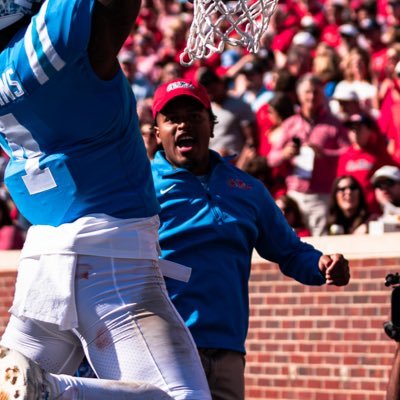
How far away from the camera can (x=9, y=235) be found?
11570 millimetres

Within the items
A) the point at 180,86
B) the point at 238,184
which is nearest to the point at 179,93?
the point at 180,86

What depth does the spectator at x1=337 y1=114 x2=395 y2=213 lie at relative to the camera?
401 inches

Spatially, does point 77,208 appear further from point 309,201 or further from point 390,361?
point 309,201

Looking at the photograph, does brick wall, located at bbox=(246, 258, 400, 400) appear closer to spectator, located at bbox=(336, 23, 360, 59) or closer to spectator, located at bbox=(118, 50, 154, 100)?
spectator, located at bbox=(336, 23, 360, 59)

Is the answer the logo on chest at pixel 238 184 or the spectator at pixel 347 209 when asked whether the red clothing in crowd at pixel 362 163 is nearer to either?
the spectator at pixel 347 209

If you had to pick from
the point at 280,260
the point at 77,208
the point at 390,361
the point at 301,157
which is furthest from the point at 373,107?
the point at 77,208

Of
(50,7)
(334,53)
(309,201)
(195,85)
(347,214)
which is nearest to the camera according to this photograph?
(50,7)

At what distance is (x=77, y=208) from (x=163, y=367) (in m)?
0.69

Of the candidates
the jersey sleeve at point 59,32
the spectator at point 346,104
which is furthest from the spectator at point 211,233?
the spectator at point 346,104

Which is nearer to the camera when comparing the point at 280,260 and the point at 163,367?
the point at 163,367

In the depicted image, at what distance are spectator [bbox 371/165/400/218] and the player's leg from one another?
511cm

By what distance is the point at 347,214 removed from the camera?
31.0ft

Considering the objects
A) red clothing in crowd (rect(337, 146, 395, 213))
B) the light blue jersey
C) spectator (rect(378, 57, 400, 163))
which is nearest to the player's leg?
the light blue jersey

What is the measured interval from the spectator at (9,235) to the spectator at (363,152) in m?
3.14
